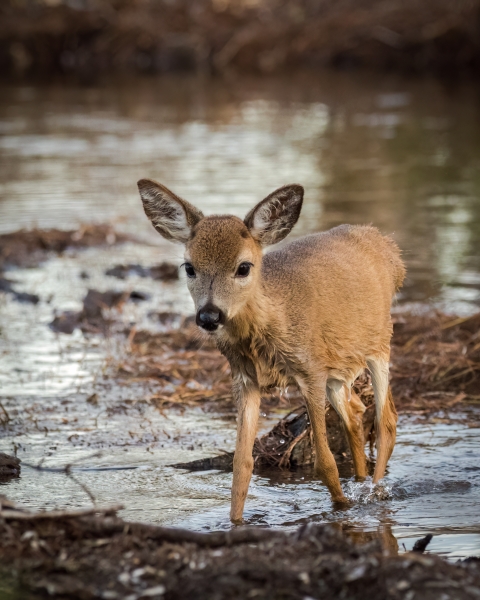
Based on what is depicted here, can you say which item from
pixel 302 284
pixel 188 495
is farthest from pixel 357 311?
pixel 188 495

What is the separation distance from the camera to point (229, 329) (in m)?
6.32

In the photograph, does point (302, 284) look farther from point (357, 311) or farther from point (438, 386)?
point (438, 386)

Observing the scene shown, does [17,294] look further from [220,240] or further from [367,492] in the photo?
[220,240]

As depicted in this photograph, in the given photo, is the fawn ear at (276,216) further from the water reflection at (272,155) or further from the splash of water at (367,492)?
the water reflection at (272,155)

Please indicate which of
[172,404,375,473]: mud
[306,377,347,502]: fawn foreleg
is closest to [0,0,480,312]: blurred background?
[172,404,375,473]: mud

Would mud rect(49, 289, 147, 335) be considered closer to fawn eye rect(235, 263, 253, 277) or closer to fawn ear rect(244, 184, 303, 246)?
fawn ear rect(244, 184, 303, 246)

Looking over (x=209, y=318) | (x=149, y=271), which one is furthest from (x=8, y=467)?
(x=149, y=271)

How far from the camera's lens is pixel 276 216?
642 cm

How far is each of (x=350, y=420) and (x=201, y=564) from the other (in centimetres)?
273

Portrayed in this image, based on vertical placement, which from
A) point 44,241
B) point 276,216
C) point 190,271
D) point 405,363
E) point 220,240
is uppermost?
point 276,216

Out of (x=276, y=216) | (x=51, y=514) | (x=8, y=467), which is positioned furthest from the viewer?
(x=8, y=467)

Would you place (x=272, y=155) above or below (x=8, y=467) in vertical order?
above

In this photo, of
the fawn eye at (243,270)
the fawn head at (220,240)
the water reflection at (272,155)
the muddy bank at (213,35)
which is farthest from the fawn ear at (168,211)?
the muddy bank at (213,35)

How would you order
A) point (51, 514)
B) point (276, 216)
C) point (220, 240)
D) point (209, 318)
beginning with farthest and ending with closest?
point (276, 216) < point (220, 240) < point (209, 318) < point (51, 514)
